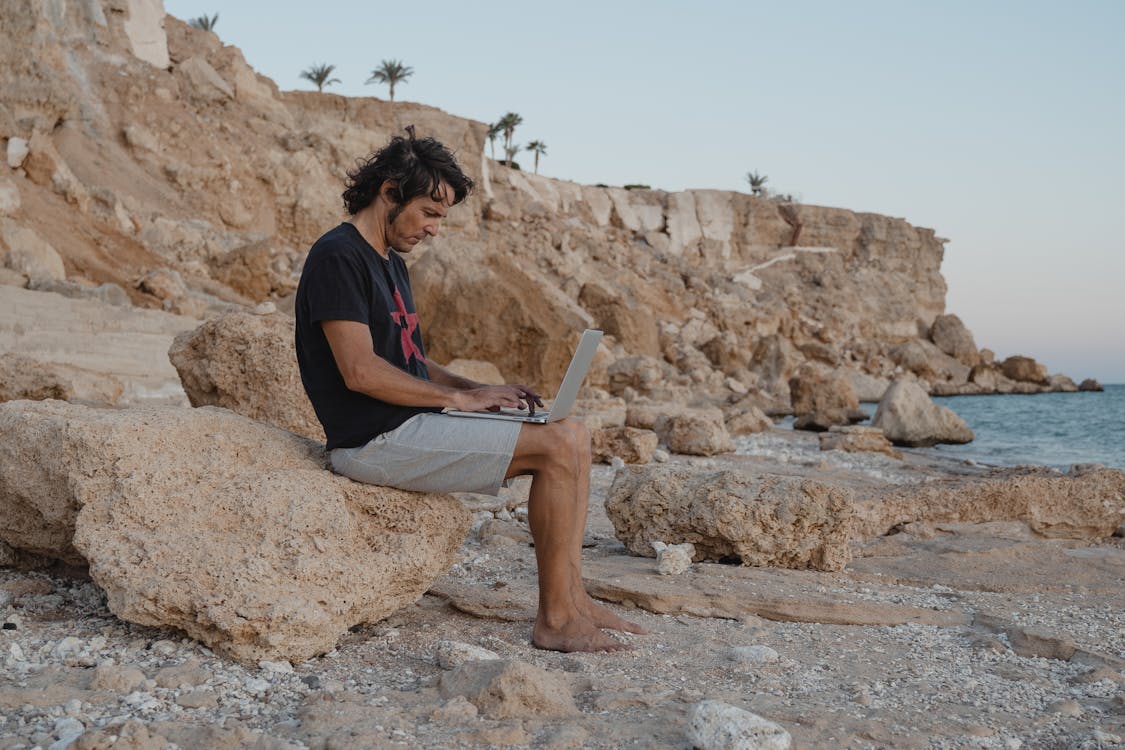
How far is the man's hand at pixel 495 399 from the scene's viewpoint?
3.47 m

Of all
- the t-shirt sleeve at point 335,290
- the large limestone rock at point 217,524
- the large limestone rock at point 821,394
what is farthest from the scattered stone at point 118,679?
the large limestone rock at point 821,394

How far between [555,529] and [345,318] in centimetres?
110

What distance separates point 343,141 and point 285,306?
18148 millimetres

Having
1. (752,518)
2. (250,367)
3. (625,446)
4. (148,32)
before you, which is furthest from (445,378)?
Result: (148,32)

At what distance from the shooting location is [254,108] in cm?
3023

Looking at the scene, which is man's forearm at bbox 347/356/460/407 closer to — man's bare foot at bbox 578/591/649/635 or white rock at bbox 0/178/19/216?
man's bare foot at bbox 578/591/649/635

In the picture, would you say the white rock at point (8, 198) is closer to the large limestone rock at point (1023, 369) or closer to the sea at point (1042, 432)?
the sea at point (1042, 432)

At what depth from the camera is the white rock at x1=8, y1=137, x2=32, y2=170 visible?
19.1 meters

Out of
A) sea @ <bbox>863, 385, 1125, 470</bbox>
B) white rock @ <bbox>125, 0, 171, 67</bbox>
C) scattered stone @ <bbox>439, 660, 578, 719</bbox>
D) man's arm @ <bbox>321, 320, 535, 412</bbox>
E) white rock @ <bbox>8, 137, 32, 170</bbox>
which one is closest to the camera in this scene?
scattered stone @ <bbox>439, 660, 578, 719</bbox>

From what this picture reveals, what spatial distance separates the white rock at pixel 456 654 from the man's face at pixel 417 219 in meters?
1.53

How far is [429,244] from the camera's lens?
2545 cm

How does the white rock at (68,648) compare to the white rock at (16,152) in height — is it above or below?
below

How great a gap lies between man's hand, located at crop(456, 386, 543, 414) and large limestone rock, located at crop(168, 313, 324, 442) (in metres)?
2.12

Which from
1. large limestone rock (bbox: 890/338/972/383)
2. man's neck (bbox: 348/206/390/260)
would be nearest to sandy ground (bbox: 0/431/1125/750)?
man's neck (bbox: 348/206/390/260)
